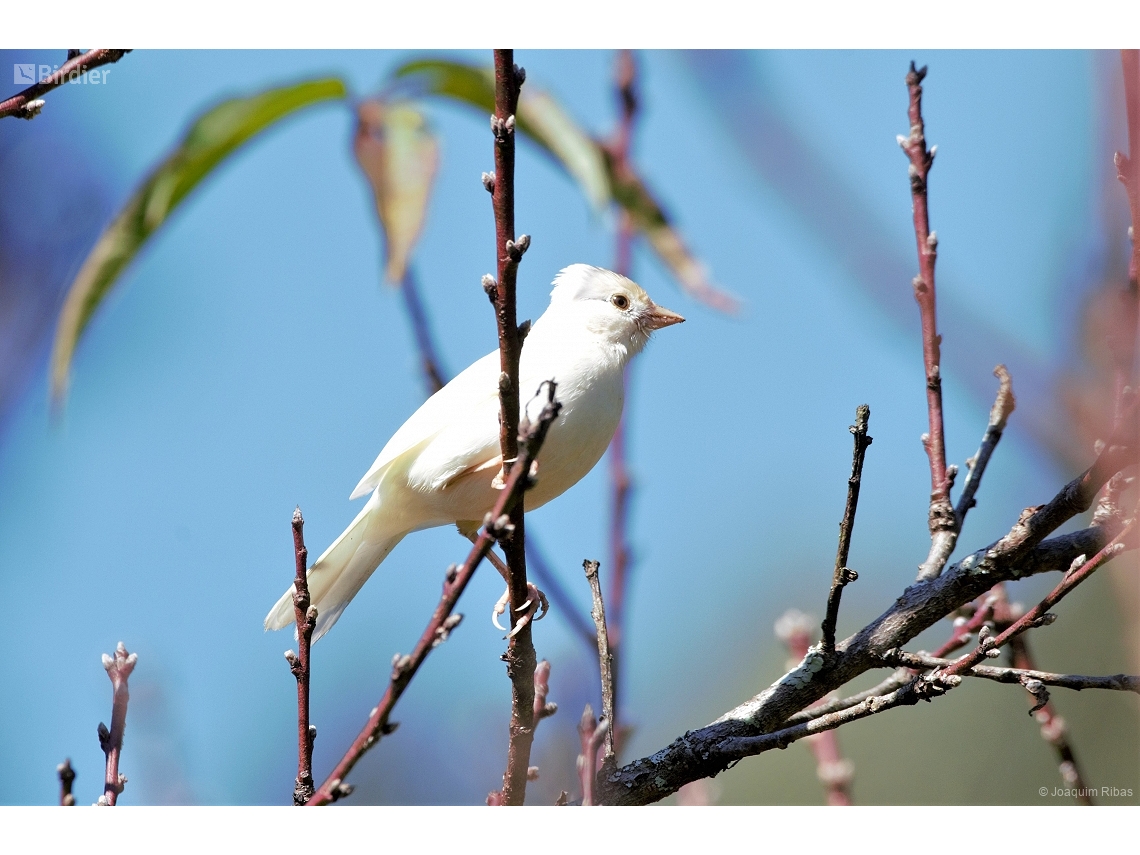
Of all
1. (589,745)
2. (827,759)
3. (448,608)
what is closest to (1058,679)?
(827,759)

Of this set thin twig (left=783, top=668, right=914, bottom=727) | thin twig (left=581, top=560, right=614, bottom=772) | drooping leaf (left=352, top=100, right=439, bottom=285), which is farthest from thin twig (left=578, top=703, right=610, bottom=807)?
drooping leaf (left=352, top=100, right=439, bottom=285)

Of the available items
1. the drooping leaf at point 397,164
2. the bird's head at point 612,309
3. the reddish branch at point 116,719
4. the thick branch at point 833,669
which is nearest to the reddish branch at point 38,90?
the drooping leaf at point 397,164

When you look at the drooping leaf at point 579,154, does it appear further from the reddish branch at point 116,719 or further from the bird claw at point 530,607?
the reddish branch at point 116,719

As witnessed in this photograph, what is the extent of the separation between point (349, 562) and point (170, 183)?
1502mm

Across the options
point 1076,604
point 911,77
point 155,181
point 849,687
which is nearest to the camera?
point 155,181

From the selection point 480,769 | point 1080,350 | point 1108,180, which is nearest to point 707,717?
point 480,769

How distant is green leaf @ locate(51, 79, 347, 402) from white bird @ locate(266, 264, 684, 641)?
98 cm

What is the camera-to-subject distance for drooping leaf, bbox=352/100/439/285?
2521 mm

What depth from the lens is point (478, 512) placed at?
3385 mm

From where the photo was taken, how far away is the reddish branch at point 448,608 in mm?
2021

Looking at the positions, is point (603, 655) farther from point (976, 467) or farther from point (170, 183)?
point (170, 183)

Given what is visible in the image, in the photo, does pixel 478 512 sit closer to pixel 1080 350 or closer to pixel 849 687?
pixel 1080 350

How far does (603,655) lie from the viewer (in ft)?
8.75

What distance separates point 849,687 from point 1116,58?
2.83 m
